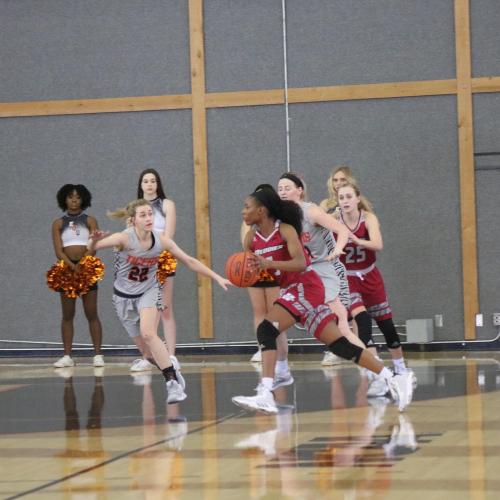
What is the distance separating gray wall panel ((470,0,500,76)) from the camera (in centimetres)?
1370

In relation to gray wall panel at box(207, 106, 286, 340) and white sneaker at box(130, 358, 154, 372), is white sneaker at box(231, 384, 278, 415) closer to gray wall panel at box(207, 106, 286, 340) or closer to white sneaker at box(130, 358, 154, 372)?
white sneaker at box(130, 358, 154, 372)

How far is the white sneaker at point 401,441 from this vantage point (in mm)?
6121

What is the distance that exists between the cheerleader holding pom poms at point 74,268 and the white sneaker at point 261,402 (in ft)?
16.0

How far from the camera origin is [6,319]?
14695 mm

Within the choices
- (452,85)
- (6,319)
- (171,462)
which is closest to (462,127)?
(452,85)

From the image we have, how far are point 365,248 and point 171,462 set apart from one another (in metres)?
4.18

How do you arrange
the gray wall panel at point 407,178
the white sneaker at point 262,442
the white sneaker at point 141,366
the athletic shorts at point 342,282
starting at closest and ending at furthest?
the white sneaker at point 262,442, the athletic shorts at point 342,282, the white sneaker at point 141,366, the gray wall panel at point 407,178

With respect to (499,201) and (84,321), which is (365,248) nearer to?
(499,201)

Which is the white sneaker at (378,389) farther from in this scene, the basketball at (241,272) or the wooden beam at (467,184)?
the wooden beam at (467,184)

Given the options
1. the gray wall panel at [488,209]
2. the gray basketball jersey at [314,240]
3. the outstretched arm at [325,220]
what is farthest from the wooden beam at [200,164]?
the outstretched arm at [325,220]

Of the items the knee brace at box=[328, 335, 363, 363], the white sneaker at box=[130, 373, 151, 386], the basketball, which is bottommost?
the white sneaker at box=[130, 373, 151, 386]

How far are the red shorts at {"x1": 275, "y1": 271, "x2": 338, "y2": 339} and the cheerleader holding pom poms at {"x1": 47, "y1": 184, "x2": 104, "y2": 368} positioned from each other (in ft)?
15.6

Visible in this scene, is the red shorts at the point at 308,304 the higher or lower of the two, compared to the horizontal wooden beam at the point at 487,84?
lower

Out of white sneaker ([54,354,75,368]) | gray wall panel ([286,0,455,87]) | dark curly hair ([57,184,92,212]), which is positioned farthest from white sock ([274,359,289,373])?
gray wall panel ([286,0,455,87])
